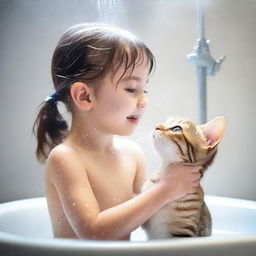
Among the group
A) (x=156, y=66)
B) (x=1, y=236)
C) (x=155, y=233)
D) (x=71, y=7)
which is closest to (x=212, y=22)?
(x=156, y=66)

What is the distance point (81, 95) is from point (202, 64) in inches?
10.5

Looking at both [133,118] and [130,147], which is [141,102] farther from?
[130,147]

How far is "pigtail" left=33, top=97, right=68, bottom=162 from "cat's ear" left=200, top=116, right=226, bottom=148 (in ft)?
0.74

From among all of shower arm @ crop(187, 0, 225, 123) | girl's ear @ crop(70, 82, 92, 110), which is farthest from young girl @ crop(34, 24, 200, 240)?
shower arm @ crop(187, 0, 225, 123)

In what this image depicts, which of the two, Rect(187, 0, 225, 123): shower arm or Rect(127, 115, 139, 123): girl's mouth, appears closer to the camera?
Rect(127, 115, 139, 123): girl's mouth

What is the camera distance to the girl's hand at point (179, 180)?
23.1 inches

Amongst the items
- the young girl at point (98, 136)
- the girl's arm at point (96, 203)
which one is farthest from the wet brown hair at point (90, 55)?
the girl's arm at point (96, 203)

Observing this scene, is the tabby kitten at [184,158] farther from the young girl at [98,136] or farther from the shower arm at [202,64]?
the shower arm at [202,64]

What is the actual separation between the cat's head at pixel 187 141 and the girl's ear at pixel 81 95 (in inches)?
4.3

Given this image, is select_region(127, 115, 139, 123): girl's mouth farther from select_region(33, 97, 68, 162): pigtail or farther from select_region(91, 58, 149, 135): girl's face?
select_region(33, 97, 68, 162): pigtail

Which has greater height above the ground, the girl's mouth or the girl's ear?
the girl's ear

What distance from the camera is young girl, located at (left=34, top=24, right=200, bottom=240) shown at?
22.5 inches

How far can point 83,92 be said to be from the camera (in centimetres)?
60

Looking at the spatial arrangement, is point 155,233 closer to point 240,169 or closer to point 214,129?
point 214,129
